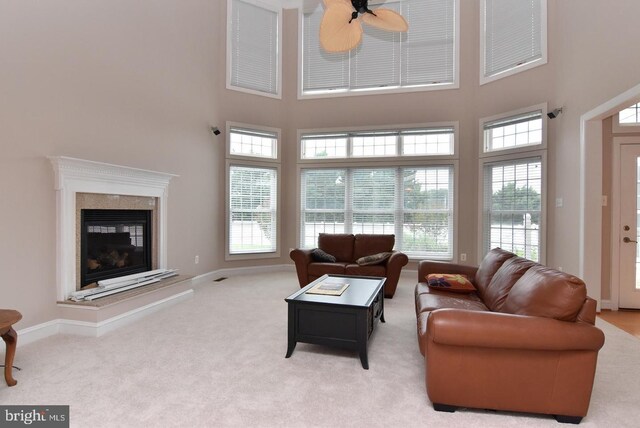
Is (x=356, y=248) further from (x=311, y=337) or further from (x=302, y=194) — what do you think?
(x=311, y=337)

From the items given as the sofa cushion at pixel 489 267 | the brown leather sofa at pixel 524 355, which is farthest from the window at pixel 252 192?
the brown leather sofa at pixel 524 355

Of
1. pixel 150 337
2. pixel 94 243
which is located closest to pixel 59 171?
pixel 94 243

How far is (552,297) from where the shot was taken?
1963mm

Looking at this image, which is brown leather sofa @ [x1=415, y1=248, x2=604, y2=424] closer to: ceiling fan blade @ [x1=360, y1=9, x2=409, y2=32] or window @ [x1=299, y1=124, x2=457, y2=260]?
ceiling fan blade @ [x1=360, y1=9, x2=409, y2=32]

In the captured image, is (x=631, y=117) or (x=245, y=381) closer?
(x=245, y=381)

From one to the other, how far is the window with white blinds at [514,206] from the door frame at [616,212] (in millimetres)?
860

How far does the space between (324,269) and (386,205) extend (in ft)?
6.82

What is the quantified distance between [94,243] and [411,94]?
212 inches

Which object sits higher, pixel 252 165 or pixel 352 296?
pixel 252 165

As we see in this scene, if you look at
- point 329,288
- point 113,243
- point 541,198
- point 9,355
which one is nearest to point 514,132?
point 541,198

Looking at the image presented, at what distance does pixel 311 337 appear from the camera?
9.07ft

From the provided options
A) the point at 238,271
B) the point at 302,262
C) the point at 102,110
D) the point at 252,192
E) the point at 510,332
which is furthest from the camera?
the point at 252,192

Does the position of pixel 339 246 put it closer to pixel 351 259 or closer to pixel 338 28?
pixel 351 259

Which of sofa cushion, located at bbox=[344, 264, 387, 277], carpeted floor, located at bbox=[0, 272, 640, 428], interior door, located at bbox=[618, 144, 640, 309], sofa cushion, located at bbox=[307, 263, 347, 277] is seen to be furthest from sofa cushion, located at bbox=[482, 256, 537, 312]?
interior door, located at bbox=[618, 144, 640, 309]
